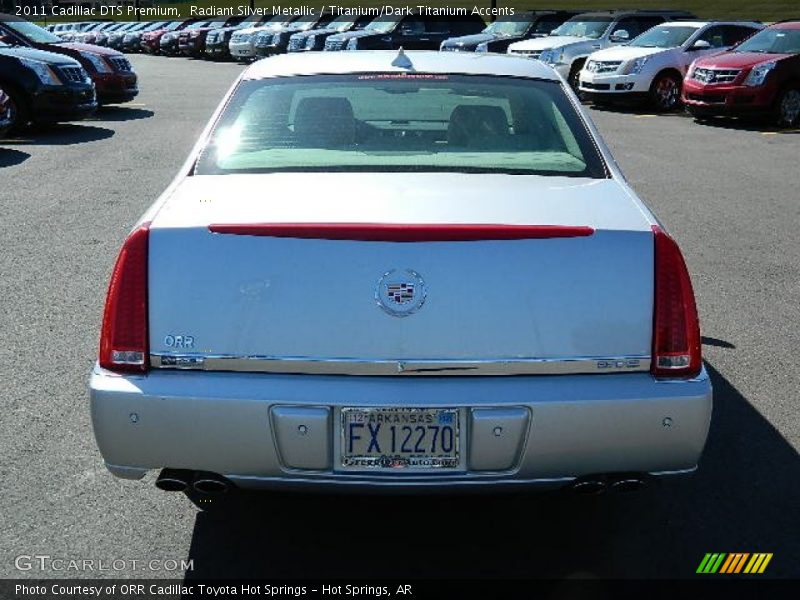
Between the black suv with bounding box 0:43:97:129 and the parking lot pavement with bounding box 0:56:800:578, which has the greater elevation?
the parking lot pavement with bounding box 0:56:800:578

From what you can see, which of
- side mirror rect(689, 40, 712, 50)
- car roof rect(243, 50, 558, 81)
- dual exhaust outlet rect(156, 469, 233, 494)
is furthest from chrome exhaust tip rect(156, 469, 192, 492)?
side mirror rect(689, 40, 712, 50)

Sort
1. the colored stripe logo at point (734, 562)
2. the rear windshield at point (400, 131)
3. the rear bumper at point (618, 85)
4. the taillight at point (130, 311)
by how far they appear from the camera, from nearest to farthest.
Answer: the taillight at point (130, 311)
the colored stripe logo at point (734, 562)
the rear windshield at point (400, 131)
the rear bumper at point (618, 85)

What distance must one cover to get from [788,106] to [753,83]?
0.76m

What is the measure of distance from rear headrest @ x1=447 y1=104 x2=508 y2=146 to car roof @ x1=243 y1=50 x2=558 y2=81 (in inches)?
7.5

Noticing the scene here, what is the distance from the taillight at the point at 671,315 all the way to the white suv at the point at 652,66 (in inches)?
684

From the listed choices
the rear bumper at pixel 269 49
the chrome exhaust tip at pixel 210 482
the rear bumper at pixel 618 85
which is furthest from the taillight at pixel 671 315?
the rear bumper at pixel 269 49

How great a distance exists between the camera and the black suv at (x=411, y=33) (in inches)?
1171

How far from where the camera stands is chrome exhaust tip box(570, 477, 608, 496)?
129 inches

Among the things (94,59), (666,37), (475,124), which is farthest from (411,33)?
(475,124)

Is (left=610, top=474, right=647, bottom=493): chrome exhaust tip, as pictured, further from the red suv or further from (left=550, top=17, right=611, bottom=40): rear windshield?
(left=550, top=17, right=611, bottom=40): rear windshield

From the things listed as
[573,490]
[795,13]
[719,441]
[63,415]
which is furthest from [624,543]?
[795,13]

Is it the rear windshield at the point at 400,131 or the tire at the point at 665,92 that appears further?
the tire at the point at 665,92

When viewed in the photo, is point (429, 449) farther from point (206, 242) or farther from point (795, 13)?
point (795, 13)

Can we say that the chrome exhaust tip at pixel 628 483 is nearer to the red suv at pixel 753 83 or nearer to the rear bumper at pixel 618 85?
the red suv at pixel 753 83
